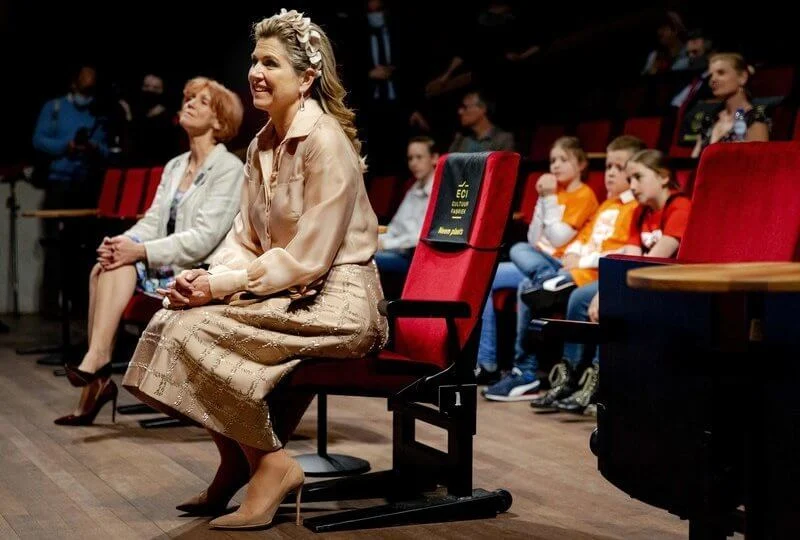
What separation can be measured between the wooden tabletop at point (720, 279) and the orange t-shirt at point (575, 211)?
112 inches

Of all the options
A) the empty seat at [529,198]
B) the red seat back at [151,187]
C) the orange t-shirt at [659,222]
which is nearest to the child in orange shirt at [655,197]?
the orange t-shirt at [659,222]

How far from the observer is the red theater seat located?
262cm

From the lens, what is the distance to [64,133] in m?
7.45

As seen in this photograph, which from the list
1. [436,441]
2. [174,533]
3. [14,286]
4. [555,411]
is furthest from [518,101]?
[174,533]

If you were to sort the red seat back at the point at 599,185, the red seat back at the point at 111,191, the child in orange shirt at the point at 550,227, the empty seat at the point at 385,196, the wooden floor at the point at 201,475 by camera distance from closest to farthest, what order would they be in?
the wooden floor at the point at 201,475 < the child in orange shirt at the point at 550,227 < the red seat back at the point at 599,185 < the empty seat at the point at 385,196 < the red seat back at the point at 111,191

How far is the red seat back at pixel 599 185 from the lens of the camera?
488 centimetres

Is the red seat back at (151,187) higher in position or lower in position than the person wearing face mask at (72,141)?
lower

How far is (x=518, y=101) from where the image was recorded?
812 cm

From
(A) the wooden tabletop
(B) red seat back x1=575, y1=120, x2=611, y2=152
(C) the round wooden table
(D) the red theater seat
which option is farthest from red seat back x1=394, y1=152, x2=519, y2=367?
(B) red seat back x1=575, y1=120, x2=611, y2=152

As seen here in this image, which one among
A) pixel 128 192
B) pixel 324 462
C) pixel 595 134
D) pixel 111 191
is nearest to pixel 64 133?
pixel 111 191

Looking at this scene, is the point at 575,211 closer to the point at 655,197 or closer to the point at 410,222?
the point at 655,197

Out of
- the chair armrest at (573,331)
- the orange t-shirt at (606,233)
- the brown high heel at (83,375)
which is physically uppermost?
the orange t-shirt at (606,233)

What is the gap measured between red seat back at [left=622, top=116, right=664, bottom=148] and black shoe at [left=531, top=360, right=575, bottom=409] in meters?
1.73

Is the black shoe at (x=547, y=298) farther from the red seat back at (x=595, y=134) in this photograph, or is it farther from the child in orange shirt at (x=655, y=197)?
the red seat back at (x=595, y=134)
